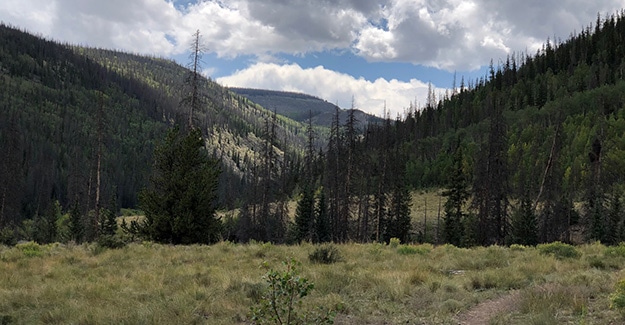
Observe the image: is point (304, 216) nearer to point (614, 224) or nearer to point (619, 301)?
point (614, 224)

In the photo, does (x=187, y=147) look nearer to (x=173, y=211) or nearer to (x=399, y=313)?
(x=173, y=211)

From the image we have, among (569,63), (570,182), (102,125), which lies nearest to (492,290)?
(102,125)

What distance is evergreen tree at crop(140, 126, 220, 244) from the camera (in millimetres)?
19969

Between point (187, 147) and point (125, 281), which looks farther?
point (187, 147)

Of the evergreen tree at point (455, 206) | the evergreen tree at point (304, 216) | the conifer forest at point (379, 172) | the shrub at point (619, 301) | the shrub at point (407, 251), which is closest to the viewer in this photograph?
the shrub at point (619, 301)

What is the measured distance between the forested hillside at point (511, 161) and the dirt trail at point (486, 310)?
95.9 feet

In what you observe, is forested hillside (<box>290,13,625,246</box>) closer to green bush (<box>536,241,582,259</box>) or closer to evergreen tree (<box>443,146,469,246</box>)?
evergreen tree (<box>443,146,469,246</box>)

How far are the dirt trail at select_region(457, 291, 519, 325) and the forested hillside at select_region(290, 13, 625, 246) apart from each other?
95.9 ft

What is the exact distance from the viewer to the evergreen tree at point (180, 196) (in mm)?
19969

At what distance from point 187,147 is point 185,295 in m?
14.5

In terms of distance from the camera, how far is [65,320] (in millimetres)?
6246

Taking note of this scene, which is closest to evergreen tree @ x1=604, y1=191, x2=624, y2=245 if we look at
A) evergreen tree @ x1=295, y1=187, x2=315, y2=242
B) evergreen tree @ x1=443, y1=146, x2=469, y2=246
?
evergreen tree @ x1=443, y1=146, x2=469, y2=246

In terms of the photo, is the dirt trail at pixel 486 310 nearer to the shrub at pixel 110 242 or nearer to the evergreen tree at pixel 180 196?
the shrub at pixel 110 242

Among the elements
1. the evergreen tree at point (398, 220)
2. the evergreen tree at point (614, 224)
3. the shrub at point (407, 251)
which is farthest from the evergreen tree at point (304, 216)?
the shrub at point (407, 251)
